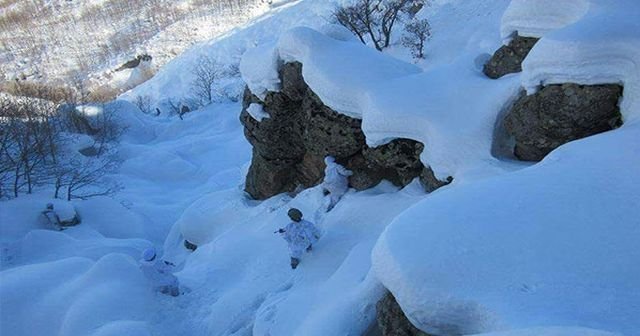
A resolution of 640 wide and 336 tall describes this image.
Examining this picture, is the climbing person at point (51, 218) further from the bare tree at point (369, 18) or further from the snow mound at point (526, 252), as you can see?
the bare tree at point (369, 18)

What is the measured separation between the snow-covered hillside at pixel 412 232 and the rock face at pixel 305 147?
286 mm

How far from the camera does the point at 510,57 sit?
300 inches

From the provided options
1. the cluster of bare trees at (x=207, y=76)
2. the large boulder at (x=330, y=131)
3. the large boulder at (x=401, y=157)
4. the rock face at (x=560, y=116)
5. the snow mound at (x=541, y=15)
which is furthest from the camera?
the cluster of bare trees at (x=207, y=76)

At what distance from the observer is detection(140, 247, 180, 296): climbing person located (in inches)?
325

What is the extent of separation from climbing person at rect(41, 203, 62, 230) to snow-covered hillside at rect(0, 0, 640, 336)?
0.30 meters

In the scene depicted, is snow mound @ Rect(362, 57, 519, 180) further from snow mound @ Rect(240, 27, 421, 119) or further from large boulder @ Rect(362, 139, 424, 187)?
snow mound @ Rect(240, 27, 421, 119)

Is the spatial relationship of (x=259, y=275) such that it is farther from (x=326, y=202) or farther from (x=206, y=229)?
(x=206, y=229)

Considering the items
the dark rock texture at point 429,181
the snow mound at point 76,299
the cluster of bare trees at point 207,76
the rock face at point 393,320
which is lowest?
the cluster of bare trees at point 207,76

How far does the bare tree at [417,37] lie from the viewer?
22.7 metres

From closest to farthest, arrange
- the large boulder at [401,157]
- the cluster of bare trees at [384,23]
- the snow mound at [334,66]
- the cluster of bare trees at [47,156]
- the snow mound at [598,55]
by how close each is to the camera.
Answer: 1. the snow mound at [598,55]
2. the large boulder at [401,157]
3. the snow mound at [334,66]
4. the cluster of bare trees at [47,156]
5. the cluster of bare trees at [384,23]

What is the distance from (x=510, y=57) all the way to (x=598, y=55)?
2145 millimetres

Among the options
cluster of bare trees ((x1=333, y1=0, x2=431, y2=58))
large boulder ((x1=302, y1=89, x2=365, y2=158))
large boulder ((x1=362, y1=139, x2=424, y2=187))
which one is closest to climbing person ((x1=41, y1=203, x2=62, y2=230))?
large boulder ((x1=302, y1=89, x2=365, y2=158))

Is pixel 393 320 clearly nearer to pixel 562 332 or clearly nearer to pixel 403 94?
pixel 562 332

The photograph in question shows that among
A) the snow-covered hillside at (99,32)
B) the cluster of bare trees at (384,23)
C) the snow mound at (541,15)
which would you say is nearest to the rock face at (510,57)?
the snow mound at (541,15)
